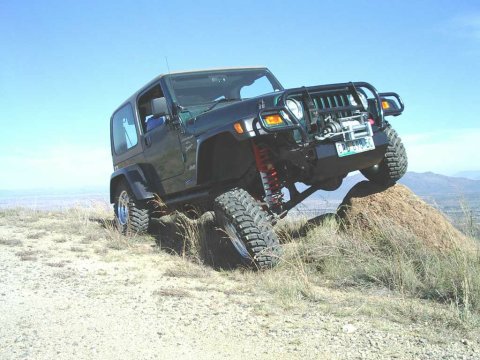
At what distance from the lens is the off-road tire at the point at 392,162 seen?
498cm

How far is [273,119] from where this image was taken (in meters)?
4.03

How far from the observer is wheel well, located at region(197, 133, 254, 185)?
15.8 ft

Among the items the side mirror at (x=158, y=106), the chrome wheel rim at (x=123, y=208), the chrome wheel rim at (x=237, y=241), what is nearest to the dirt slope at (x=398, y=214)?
the chrome wheel rim at (x=237, y=241)

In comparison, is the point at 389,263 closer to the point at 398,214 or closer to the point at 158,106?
the point at 398,214

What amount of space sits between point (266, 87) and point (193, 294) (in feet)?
10.8

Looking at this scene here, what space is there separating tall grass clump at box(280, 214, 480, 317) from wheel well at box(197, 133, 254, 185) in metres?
1.02

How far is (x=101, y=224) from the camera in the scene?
8.62 m

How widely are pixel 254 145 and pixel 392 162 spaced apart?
1.63m

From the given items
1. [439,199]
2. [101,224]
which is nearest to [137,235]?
[101,224]

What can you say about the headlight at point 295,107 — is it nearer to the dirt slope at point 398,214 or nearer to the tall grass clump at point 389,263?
the tall grass clump at point 389,263

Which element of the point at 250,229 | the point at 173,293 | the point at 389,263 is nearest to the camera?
the point at 173,293

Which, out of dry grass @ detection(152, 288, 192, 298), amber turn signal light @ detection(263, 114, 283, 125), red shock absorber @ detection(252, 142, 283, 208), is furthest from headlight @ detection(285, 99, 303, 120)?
dry grass @ detection(152, 288, 192, 298)

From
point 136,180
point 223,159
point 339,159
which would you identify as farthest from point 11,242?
point 339,159

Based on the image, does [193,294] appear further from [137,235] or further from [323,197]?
[137,235]
